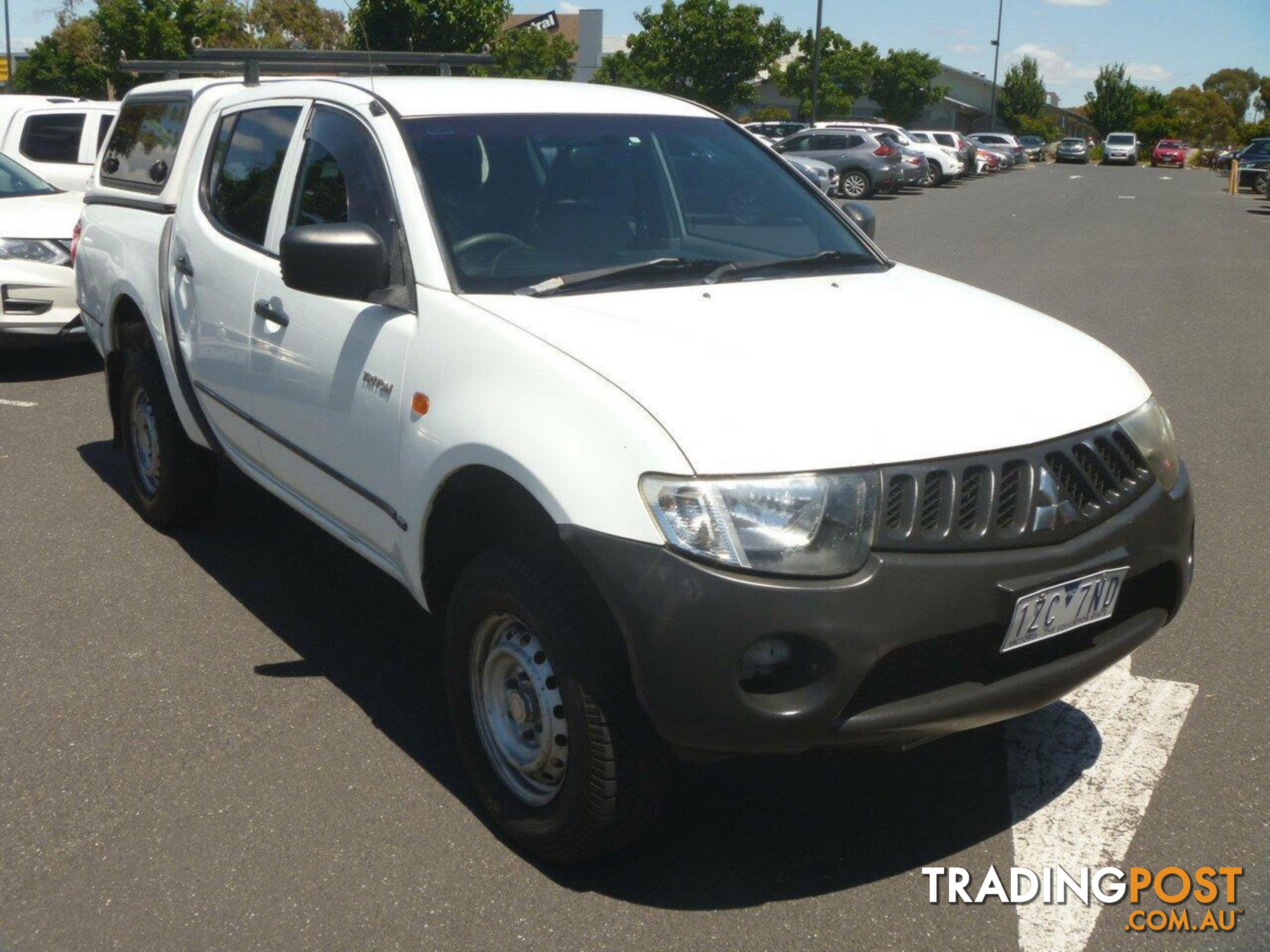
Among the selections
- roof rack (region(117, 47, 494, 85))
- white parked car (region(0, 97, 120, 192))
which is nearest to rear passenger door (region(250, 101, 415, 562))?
roof rack (region(117, 47, 494, 85))

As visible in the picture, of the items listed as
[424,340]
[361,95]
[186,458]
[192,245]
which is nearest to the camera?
[424,340]

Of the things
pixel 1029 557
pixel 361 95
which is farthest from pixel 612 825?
pixel 361 95

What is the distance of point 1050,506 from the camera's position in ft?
9.48

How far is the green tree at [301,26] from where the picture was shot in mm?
Result: 20766

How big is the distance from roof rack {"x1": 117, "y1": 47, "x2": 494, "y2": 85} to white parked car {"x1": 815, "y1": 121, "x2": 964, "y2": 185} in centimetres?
2930

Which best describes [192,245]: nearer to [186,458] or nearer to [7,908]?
[186,458]

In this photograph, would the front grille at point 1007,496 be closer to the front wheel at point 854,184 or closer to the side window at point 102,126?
the side window at point 102,126

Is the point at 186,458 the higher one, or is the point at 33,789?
the point at 186,458

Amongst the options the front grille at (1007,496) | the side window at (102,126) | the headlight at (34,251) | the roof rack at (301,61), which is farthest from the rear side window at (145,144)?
the side window at (102,126)

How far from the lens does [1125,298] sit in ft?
42.9

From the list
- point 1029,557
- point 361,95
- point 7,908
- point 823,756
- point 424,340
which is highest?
point 361,95

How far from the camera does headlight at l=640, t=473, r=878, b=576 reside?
2.65 meters

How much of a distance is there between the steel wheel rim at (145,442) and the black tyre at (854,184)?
90.1ft

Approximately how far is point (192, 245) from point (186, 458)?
3.20 ft
